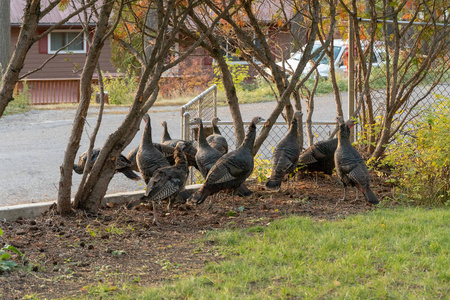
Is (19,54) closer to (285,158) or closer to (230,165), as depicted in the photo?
(230,165)

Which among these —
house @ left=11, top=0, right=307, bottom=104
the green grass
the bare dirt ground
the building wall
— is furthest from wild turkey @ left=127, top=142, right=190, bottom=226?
the building wall

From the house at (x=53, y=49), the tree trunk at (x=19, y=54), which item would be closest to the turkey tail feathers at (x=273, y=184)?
the tree trunk at (x=19, y=54)

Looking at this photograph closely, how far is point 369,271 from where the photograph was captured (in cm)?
440

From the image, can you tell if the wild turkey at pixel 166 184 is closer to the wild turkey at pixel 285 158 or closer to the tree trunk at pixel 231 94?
the wild turkey at pixel 285 158

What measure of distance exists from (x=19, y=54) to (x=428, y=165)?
483 centimetres

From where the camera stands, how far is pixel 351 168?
701cm

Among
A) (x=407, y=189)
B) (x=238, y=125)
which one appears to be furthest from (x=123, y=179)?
(x=407, y=189)

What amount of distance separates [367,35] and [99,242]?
6.47 metres

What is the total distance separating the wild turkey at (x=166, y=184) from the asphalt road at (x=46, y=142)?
151 centimetres

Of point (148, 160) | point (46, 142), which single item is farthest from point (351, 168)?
point (46, 142)

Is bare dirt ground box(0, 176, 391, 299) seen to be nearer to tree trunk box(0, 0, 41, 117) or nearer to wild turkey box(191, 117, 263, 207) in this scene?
wild turkey box(191, 117, 263, 207)

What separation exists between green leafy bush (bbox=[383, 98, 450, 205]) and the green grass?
2.99 feet

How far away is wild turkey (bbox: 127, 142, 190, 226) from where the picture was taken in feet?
20.4

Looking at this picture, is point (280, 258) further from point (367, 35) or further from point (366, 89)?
point (367, 35)
